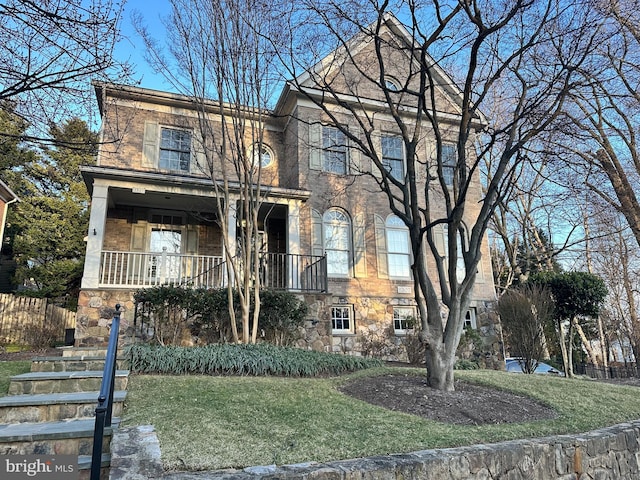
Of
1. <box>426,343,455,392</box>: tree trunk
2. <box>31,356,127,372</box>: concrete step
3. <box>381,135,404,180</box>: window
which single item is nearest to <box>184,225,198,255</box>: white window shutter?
<box>381,135,404,180</box>: window

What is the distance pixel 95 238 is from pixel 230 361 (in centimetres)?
485

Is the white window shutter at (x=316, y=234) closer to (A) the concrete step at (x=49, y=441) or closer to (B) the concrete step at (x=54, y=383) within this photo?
(B) the concrete step at (x=54, y=383)

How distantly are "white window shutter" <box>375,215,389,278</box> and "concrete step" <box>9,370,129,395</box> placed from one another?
28.6ft

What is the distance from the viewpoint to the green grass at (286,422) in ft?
9.90

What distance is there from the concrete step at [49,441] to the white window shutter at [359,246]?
29.9 ft

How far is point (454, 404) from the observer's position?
481cm

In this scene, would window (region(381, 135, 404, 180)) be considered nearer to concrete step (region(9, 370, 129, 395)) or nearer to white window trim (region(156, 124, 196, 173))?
white window trim (region(156, 124, 196, 173))

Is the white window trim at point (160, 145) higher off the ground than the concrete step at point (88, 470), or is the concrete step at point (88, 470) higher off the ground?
the white window trim at point (160, 145)

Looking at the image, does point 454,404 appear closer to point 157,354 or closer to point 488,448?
point 488,448

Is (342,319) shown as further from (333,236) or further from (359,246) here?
(333,236)

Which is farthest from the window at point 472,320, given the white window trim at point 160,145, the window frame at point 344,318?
the white window trim at point 160,145

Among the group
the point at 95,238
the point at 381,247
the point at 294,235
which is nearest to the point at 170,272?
the point at 95,238

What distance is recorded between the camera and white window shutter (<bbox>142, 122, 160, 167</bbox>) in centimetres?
1172

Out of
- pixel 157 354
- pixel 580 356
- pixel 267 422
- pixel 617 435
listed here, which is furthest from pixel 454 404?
pixel 580 356
